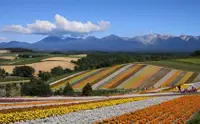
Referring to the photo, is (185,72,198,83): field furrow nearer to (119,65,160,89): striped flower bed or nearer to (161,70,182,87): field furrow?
(161,70,182,87): field furrow

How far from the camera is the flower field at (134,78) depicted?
94.0 meters

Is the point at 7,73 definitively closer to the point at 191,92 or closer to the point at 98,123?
the point at 191,92

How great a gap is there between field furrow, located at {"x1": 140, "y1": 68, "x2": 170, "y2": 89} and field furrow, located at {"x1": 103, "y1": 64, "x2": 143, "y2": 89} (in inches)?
267

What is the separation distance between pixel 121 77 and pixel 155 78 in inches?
380

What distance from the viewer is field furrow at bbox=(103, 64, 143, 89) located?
94969mm

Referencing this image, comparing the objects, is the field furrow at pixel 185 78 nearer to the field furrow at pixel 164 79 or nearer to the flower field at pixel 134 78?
the flower field at pixel 134 78

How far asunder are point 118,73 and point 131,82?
16.4m

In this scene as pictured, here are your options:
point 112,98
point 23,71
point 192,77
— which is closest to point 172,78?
point 192,77

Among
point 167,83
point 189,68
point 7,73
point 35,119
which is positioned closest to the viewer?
point 35,119

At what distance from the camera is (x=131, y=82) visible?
323 ft

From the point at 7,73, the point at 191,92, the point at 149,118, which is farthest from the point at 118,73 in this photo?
the point at 149,118

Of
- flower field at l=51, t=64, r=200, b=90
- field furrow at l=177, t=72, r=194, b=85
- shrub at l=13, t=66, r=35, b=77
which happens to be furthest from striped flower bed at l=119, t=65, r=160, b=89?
shrub at l=13, t=66, r=35, b=77

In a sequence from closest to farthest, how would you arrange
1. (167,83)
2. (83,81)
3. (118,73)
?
1. (167,83)
2. (83,81)
3. (118,73)

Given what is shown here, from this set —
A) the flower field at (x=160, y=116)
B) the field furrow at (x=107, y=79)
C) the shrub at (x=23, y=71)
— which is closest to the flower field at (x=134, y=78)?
the field furrow at (x=107, y=79)
